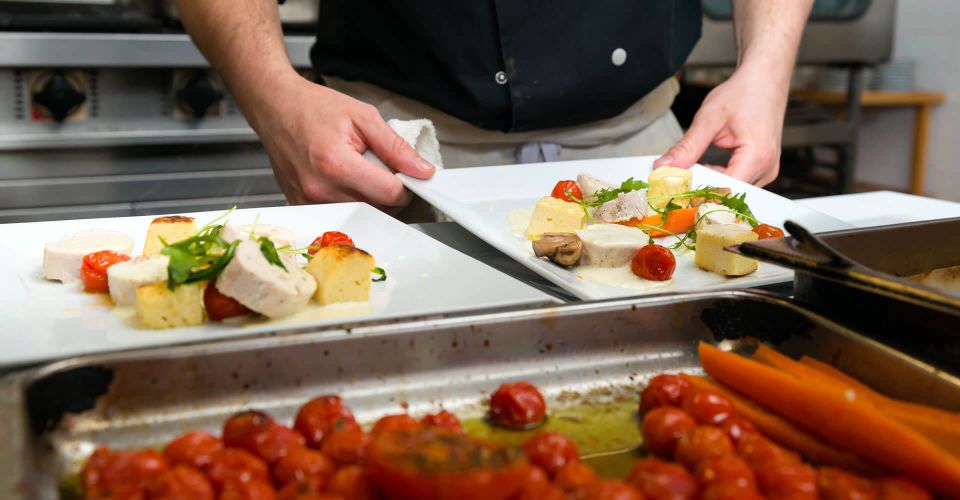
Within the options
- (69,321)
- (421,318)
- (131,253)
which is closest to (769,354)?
(421,318)

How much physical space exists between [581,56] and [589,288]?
100cm

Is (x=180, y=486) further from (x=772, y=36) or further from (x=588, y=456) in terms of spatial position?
(x=772, y=36)

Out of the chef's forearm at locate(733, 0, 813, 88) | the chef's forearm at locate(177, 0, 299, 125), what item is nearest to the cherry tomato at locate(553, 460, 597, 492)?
the chef's forearm at locate(177, 0, 299, 125)

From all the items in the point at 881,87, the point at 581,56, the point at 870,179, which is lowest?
the point at 870,179

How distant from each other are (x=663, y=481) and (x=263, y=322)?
561 millimetres

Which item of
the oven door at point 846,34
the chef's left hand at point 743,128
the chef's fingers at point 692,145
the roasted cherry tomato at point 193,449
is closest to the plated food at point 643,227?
the chef's fingers at point 692,145

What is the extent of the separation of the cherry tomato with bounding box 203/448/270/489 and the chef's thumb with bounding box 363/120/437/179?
0.98m

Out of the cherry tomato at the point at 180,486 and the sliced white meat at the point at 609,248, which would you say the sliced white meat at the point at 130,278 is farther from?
the sliced white meat at the point at 609,248

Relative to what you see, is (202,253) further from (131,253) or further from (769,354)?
(769,354)

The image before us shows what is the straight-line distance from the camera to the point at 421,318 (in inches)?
37.3

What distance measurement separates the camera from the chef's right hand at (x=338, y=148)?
169cm

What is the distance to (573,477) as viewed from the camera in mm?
754

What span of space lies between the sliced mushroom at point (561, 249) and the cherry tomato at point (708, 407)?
44 cm

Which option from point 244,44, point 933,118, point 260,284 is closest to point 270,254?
point 260,284
